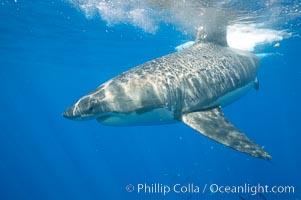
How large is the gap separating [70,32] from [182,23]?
8.73 meters

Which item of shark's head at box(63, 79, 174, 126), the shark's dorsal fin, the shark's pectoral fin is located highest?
the shark's dorsal fin

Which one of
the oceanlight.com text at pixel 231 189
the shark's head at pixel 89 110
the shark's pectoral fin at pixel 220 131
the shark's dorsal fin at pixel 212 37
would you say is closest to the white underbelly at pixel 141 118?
the shark's head at pixel 89 110

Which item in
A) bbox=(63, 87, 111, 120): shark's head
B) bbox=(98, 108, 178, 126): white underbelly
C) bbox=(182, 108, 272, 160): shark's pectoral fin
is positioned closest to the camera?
bbox=(182, 108, 272, 160): shark's pectoral fin

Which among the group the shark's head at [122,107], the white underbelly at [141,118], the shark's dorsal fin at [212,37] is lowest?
the white underbelly at [141,118]

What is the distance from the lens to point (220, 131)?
5418 millimetres

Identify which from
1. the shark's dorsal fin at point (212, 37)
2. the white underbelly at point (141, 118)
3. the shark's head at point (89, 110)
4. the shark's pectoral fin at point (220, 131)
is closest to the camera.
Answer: the shark's pectoral fin at point (220, 131)

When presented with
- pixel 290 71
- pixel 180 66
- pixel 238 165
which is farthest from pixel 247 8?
pixel 238 165

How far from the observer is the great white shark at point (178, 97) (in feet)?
17.8

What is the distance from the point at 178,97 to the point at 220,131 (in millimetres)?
1285

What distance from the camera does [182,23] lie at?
1734cm

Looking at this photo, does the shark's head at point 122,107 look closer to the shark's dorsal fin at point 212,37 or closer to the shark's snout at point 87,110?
the shark's snout at point 87,110

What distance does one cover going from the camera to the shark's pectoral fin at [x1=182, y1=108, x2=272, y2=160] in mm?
4809

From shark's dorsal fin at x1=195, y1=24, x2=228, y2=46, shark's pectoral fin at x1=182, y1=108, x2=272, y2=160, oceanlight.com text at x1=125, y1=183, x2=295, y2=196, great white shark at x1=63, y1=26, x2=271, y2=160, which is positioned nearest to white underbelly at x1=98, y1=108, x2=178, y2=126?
great white shark at x1=63, y1=26, x2=271, y2=160

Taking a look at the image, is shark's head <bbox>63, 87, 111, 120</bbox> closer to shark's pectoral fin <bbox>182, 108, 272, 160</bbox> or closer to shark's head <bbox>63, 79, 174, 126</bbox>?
shark's head <bbox>63, 79, 174, 126</bbox>
